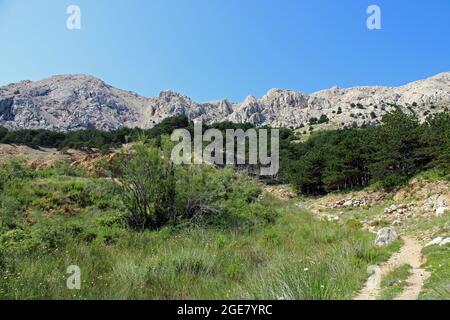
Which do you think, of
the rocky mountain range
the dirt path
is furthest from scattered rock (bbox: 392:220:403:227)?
the rocky mountain range

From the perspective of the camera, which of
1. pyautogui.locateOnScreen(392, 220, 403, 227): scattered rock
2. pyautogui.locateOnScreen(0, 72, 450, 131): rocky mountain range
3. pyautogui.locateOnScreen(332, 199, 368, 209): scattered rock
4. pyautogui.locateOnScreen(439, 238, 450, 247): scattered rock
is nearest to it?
pyautogui.locateOnScreen(439, 238, 450, 247): scattered rock

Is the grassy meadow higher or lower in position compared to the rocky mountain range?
lower

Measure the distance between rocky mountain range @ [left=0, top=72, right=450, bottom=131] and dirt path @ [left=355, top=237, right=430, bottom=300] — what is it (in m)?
91.4

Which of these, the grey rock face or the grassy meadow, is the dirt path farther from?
the grey rock face

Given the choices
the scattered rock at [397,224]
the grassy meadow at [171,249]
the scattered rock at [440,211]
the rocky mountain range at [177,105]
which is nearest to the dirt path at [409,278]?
the grassy meadow at [171,249]

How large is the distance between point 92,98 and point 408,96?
141922 millimetres

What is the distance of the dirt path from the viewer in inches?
221

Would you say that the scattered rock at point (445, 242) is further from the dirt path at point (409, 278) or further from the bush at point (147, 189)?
the bush at point (147, 189)

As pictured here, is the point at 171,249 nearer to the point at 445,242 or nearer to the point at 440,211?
the point at 445,242

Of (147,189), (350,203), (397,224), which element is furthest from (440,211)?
(147,189)

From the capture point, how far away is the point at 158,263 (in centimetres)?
838

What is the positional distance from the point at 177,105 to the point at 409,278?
525 ft

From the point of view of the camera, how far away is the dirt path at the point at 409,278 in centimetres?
562
